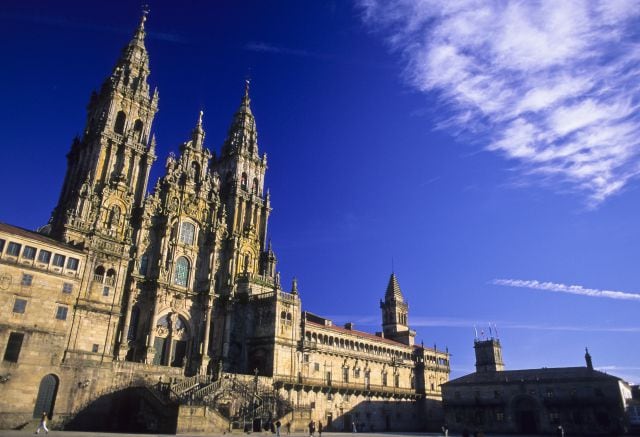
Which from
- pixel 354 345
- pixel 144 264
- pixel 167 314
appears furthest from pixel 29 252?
pixel 354 345

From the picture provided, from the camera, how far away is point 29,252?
3900 centimetres

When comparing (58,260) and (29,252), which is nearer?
(29,252)

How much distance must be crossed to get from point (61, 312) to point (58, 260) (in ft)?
15.1

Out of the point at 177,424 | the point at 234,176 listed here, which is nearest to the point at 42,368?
the point at 177,424

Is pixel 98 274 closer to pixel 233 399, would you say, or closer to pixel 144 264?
pixel 144 264

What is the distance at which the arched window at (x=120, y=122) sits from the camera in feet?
194

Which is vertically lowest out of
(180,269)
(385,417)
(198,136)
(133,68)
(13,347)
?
(385,417)

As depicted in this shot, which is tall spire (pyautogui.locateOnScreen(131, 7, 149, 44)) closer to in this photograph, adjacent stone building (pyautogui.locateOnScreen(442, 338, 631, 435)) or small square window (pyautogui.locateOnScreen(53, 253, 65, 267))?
small square window (pyautogui.locateOnScreen(53, 253, 65, 267))

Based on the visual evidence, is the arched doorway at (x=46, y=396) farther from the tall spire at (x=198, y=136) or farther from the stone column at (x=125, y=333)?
the tall spire at (x=198, y=136)

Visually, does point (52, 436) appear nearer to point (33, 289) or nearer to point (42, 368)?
point (42, 368)

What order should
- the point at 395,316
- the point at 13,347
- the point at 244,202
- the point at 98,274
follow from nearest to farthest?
the point at 13,347
the point at 98,274
the point at 244,202
the point at 395,316

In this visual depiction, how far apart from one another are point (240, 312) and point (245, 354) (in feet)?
18.4

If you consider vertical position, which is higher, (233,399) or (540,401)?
(540,401)

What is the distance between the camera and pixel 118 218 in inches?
2120
